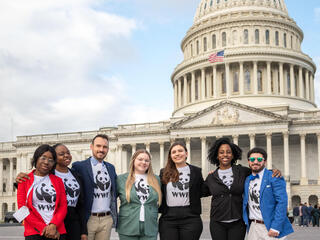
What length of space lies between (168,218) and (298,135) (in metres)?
56.4

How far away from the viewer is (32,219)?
9453 millimetres

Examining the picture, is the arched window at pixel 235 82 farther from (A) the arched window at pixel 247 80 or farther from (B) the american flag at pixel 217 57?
(B) the american flag at pixel 217 57

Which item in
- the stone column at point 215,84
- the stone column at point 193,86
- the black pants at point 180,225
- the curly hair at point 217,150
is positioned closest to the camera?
the black pants at point 180,225

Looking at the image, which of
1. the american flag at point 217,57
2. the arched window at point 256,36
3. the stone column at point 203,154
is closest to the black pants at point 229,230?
the stone column at point 203,154

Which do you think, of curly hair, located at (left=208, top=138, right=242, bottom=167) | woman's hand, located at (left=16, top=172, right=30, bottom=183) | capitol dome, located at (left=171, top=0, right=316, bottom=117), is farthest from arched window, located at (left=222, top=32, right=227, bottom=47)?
woman's hand, located at (left=16, top=172, right=30, bottom=183)

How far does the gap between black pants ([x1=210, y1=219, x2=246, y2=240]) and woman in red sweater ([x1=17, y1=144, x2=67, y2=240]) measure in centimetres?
311

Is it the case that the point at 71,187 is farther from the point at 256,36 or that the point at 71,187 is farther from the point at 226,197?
the point at 256,36

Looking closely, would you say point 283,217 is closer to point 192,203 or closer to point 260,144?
point 192,203

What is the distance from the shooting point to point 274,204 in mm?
10367

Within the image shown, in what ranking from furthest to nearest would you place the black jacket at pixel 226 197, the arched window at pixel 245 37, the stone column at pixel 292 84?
the arched window at pixel 245 37
the stone column at pixel 292 84
the black jacket at pixel 226 197

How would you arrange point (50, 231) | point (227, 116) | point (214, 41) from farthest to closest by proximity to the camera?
point (214, 41), point (227, 116), point (50, 231)

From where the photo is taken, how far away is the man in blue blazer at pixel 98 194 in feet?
34.9

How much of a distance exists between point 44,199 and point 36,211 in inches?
10.3

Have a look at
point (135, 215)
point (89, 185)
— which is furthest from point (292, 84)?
point (135, 215)
